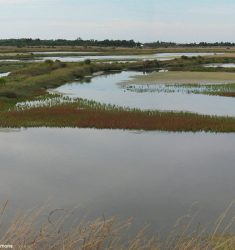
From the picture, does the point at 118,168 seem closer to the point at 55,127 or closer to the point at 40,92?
the point at 55,127

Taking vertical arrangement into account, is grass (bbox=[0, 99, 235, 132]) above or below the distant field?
below

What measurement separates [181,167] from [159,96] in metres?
18.5

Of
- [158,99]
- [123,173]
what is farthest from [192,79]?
[123,173]

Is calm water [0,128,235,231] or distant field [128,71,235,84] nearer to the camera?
calm water [0,128,235,231]

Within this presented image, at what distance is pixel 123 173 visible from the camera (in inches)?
520

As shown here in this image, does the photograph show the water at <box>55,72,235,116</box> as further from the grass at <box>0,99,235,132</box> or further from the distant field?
the distant field

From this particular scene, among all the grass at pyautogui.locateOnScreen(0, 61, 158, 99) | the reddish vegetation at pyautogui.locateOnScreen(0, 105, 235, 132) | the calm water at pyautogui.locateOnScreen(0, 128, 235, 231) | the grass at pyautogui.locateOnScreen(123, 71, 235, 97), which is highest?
the grass at pyautogui.locateOnScreen(0, 61, 158, 99)

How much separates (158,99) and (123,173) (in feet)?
58.1

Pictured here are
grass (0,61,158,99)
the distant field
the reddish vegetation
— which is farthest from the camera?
the distant field

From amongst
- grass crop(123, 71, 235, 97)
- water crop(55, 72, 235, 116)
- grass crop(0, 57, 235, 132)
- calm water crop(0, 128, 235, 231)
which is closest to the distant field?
grass crop(123, 71, 235, 97)

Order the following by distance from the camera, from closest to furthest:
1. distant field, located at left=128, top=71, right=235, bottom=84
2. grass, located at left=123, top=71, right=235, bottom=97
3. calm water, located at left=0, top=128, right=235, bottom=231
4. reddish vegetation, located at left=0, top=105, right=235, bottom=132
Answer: calm water, located at left=0, top=128, right=235, bottom=231
reddish vegetation, located at left=0, top=105, right=235, bottom=132
grass, located at left=123, top=71, right=235, bottom=97
distant field, located at left=128, top=71, right=235, bottom=84

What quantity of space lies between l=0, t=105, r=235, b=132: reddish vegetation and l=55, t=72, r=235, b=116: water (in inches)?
114

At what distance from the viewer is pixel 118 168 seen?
44.9 feet

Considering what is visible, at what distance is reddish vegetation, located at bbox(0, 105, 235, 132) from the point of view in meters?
20.2
